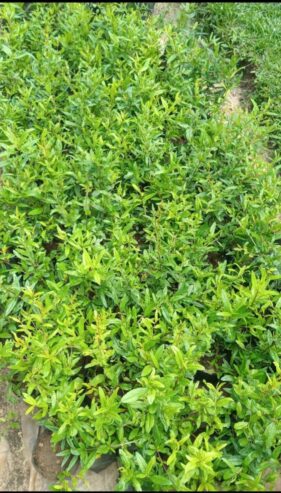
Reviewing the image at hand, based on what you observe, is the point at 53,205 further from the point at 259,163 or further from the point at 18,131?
the point at 259,163

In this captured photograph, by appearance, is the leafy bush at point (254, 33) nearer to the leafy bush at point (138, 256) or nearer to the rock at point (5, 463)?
the leafy bush at point (138, 256)

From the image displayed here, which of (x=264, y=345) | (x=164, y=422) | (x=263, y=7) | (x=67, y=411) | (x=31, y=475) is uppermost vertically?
(x=263, y=7)

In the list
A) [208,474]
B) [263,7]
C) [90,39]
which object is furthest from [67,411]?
[263,7]

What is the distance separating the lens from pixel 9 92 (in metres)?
3.62

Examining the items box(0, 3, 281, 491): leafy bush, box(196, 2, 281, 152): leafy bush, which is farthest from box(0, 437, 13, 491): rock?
box(196, 2, 281, 152): leafy bush

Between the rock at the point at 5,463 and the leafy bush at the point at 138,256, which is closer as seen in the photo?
the leafy bush at the point at 138,256

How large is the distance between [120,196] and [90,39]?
5.77 feet

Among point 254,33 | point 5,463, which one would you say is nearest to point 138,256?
point 5,463

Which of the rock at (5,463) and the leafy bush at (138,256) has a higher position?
the leafy bush at (138,256)

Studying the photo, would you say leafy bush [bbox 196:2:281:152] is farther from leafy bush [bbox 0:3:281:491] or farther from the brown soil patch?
the brown soil patch

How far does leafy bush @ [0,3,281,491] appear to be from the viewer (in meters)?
2.29

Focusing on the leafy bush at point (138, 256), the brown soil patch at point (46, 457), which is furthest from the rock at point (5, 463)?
the leafy bush at point (138, 256)

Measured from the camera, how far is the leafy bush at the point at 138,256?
2.29 m

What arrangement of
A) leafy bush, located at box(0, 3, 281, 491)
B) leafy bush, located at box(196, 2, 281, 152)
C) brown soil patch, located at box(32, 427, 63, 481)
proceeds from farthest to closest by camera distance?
leafy bush, located at box(196, 2, 281, 152)
brown soil patch, located at box(32, 427, 63, 481)
leafy bush, located at box(0, 3, 281, 491)
